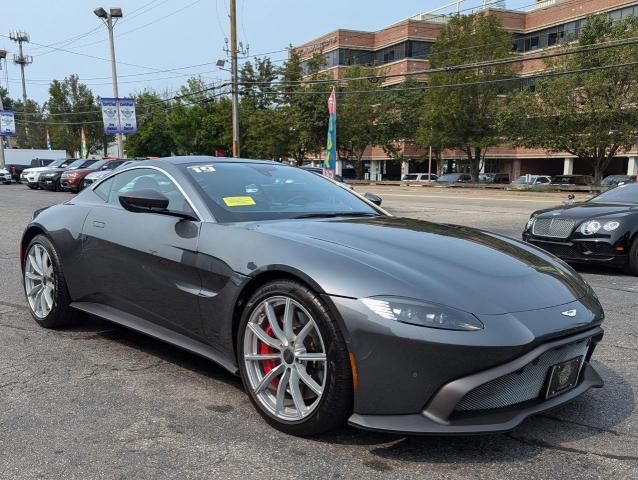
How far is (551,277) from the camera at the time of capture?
3.03 m

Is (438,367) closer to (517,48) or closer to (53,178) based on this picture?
(53,178)

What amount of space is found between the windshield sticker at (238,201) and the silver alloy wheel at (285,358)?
2.90ft

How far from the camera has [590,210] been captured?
24.8ft

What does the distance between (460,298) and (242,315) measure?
1.14 metres

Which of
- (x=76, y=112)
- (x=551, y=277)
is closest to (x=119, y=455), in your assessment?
(x=551, y=277)

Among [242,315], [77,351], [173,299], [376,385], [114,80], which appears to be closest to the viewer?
[376,385]

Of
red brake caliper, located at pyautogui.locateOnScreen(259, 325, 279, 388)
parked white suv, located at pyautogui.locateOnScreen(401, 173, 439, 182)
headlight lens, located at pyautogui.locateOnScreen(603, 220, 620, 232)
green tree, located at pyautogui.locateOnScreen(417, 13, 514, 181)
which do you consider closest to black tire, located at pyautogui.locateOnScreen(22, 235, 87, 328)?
red brake caliper, located at pyautogui.locateOnScreen(259, 325, 279, 388)

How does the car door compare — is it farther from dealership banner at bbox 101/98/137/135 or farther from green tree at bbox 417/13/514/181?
green tree at bbox 417/13/514/181

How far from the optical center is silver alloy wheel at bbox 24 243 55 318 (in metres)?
4.61

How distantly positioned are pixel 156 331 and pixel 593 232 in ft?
18.9

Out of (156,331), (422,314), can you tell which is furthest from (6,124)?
(422,314)

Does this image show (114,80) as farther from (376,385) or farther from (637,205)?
(376,385)

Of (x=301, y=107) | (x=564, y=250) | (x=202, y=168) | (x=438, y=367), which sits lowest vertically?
(x=564, y=250)

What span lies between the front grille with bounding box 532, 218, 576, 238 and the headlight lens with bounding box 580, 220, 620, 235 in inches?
5.8
